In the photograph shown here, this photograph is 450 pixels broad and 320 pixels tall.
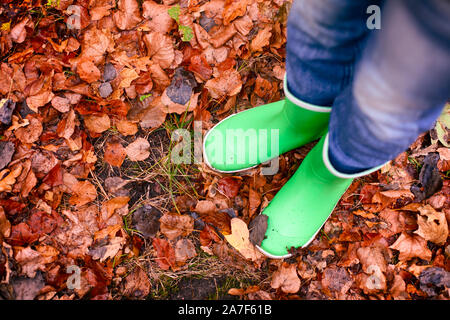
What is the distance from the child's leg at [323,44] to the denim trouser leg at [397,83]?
113 mm

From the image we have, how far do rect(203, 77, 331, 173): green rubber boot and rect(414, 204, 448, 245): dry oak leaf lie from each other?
1.74ft

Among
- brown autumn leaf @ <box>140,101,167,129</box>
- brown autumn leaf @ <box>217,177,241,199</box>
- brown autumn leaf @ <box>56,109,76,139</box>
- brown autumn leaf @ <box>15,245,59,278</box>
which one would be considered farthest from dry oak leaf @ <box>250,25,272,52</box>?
brown autumn leaf @ <box>15,245,59,278</box>

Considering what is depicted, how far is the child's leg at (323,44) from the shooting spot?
2.13ft

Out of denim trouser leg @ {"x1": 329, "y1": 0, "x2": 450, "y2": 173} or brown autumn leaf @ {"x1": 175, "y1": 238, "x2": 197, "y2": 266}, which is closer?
denim trouser leg @ {"x1": 329, "y1": 0, "x2": 450, "y2": 173}

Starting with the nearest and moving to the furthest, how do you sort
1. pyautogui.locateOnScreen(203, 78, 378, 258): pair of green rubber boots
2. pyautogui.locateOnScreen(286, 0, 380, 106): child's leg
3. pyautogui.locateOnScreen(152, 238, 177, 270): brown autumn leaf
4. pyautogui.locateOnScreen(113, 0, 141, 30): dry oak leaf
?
pyautogui.locateOnScreen(286, 0, 380, 106): child's leg, pyautogui.locateOnScreen(203, 78, 378, 258): pair of green rubber boots, pyautogui.locateOnScreen(152, 238, 177, 270): brown autumn leaf, pyautogui.locateOnScreen(113, 0, 141, 30): dry oak leaf

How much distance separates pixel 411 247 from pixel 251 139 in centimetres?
76

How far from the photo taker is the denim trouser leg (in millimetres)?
438

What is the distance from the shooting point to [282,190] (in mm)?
1233

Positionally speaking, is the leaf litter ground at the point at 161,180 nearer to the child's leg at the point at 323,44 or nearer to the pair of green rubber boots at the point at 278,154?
the pair of green rubber boots at the point at 278,154

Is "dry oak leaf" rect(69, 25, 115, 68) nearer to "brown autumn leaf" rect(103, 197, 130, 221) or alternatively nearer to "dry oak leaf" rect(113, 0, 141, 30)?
"dry oak leaf" rect(113, 0, 141, 30)

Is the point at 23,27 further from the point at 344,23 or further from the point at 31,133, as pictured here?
the point at 344,23

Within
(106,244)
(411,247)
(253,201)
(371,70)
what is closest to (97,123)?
(106,244)
